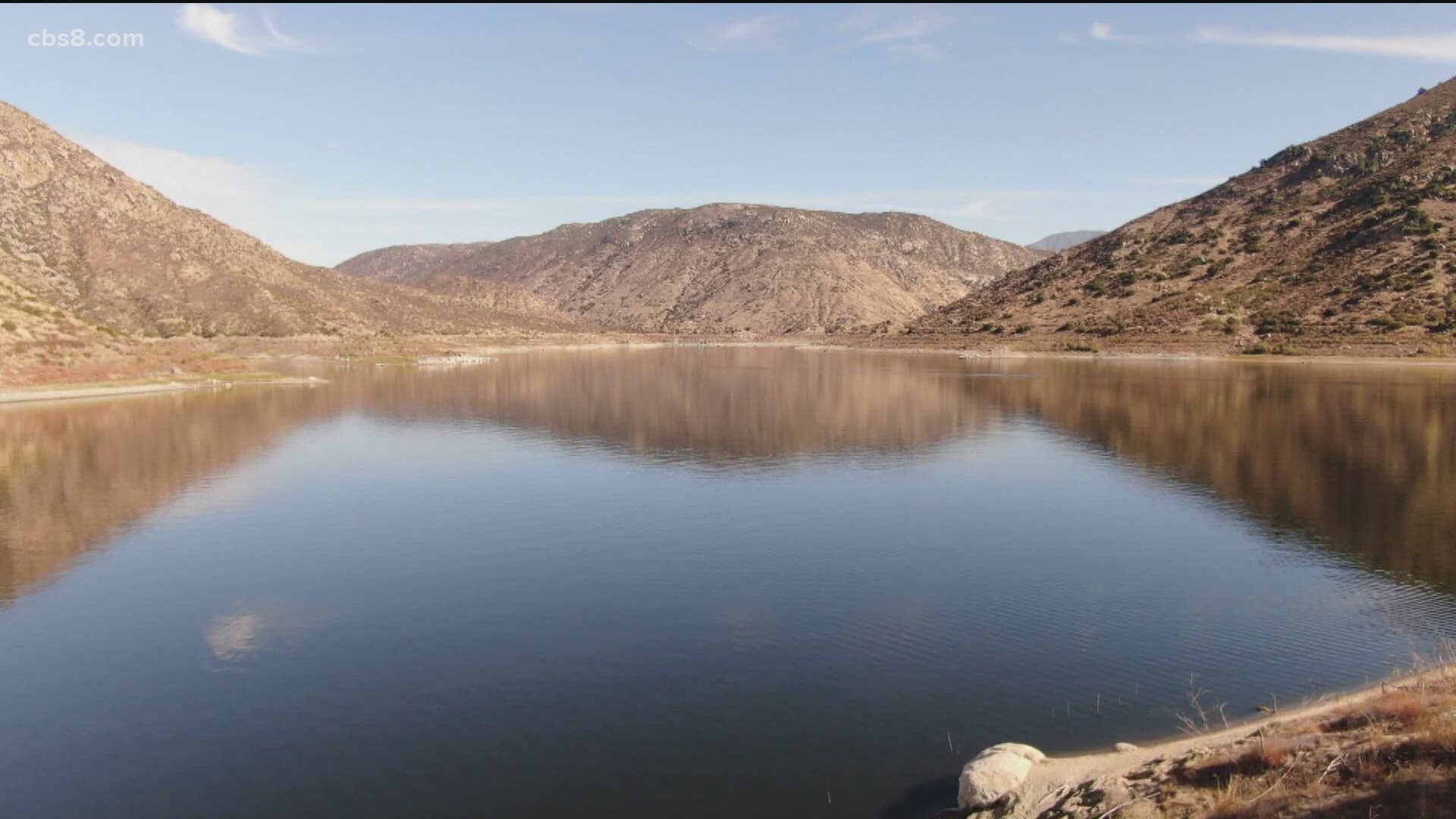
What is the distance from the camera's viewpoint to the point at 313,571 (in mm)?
21641

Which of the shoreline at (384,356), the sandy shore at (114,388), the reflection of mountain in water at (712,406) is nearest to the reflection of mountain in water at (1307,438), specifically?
the reflection of mountain in water at (712,406)

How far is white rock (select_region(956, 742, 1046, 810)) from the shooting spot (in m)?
10.6

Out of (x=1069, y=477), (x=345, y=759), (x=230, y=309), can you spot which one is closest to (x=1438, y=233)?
(x=1069, y=477)

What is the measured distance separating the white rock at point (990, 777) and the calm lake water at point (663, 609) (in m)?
0.52

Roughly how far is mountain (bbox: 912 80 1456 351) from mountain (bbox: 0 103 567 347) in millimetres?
101215

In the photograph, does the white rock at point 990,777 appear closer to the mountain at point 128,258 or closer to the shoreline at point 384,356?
the shoreline at point 384,356

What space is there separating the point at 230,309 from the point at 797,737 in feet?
427

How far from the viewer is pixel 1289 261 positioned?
11419cm

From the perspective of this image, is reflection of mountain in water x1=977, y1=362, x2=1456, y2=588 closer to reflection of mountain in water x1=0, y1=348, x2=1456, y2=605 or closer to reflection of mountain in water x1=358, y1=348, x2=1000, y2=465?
reflection of mountain in water x1=0, y1=348, x2=1456, y2=605

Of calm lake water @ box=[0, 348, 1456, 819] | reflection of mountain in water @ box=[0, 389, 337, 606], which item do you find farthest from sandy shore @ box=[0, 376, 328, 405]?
calm lake water @ box=[0, 348, 1456, 819]

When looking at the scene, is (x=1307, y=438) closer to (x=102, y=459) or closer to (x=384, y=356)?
(x=102, y=459)

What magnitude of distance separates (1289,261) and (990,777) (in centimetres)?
12504

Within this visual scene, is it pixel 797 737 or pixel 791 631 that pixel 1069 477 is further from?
pixel 797 737

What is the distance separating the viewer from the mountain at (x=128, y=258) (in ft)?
366
